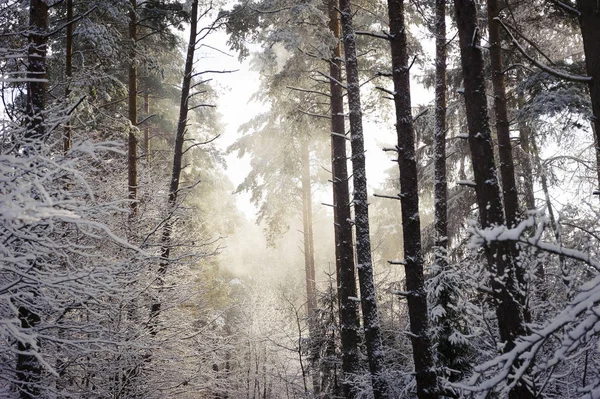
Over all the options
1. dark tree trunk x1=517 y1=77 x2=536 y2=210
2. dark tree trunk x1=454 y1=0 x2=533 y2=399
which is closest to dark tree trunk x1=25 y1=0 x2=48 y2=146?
dark tree trunk x1=454 y1=0 x2=533 y2=399

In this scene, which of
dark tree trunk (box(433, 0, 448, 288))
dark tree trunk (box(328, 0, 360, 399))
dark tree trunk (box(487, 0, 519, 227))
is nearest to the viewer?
dark tree trunk (box(487, 0, 519, 227))

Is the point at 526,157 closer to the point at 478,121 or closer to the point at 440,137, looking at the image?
the point at 440,137

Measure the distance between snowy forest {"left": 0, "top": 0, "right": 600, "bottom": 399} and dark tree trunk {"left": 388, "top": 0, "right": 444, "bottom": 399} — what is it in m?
0.03

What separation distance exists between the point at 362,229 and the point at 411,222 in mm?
1767

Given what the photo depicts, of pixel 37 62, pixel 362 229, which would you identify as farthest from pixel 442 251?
pixel 37 62

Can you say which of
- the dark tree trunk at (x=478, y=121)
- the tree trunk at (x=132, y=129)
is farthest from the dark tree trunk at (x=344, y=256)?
the tree trunk at (x=132, y=129)

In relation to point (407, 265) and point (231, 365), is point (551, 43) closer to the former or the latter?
point (407, 265)

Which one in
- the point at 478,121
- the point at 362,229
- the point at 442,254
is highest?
the point at 478,121

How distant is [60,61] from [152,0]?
314cm

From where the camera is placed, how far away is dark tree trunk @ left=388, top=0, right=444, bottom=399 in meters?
5.78

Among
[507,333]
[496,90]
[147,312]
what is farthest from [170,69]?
[507,333]

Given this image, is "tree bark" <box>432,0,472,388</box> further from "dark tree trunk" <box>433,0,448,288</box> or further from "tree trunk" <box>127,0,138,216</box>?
"tree trunk" <box>127,0,138,216</box>

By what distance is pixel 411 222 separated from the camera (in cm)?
618

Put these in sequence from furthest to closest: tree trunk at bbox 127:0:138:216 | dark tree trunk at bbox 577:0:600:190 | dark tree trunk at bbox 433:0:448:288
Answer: tree trunk at bbox 127:0:138:216
dark tree trunk at bbox 433:0:448:288
dark tree trunk at bbox 577:0:600:190
